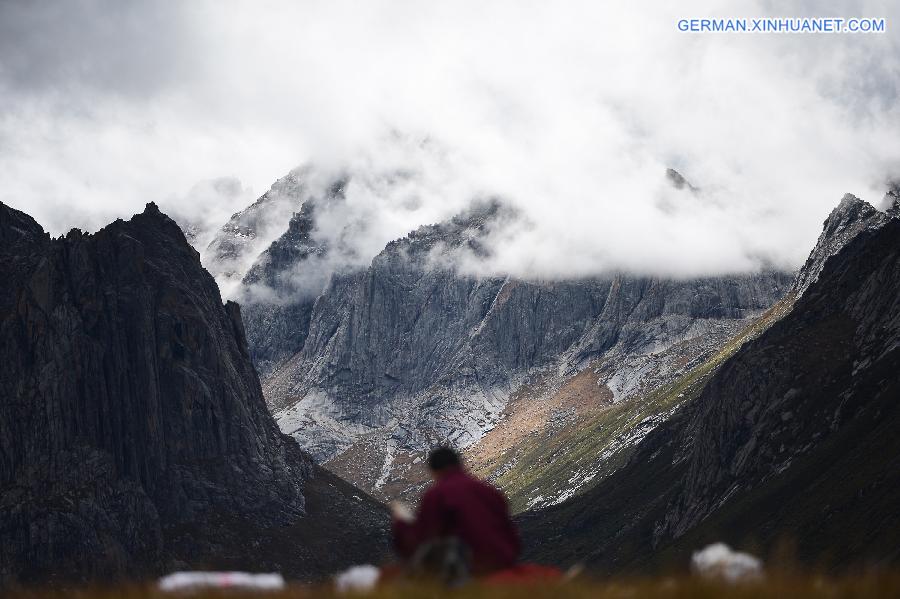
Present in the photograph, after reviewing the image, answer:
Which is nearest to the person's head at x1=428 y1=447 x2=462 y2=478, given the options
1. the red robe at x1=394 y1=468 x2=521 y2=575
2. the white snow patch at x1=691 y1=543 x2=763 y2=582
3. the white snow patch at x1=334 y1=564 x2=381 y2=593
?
the red robe at x1=394 y1=468 x2=521 y2=575

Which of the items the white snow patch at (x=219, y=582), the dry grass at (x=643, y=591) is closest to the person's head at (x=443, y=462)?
the white snow patch at (x=219, y=582)

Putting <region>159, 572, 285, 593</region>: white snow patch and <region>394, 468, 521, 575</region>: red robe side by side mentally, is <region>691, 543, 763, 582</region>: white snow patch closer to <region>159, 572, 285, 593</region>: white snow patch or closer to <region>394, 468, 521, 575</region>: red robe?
<region>394, 468, 521, 575</region>: red robe

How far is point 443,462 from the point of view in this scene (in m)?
15.9

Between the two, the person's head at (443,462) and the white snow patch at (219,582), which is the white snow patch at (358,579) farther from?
the person's head at (443,462)

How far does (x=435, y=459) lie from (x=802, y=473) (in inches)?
7123

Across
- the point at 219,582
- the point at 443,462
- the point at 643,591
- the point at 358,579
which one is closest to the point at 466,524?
the point at 443,462

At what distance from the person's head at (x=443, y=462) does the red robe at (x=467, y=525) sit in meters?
0.46

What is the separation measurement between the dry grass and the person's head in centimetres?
348

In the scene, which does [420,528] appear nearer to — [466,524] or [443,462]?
[466,524]

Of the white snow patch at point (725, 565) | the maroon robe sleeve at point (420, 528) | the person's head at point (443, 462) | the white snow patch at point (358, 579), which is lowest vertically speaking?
the white snow patch at point (725, 565)

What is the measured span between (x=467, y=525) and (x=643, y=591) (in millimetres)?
3690

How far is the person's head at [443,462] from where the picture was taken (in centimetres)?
1580

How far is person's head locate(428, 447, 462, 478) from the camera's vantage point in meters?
15.8

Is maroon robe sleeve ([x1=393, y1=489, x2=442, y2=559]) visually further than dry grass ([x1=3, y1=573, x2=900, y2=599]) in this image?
Yes
